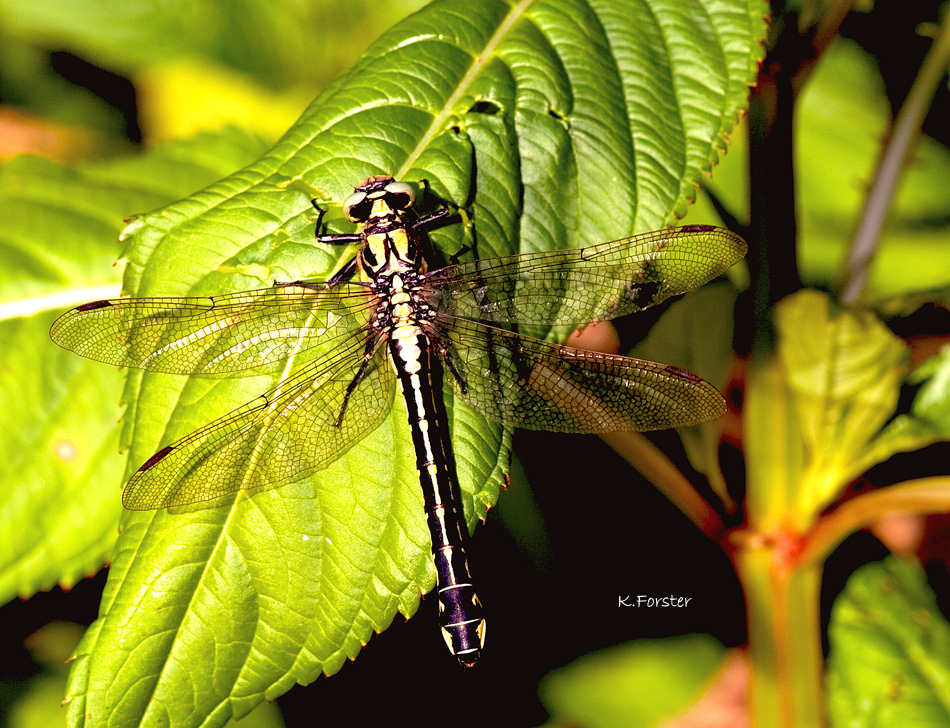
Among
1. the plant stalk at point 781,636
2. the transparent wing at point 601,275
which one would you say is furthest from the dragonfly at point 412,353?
the plant stalk at point 781,636

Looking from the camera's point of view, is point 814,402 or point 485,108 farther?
point 814,402

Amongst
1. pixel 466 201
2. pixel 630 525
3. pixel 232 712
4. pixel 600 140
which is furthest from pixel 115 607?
pixel 630 525

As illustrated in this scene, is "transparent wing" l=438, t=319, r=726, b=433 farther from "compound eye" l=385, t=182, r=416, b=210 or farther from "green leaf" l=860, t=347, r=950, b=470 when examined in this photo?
"green leaf" l=860, t=347, r=950, b=470

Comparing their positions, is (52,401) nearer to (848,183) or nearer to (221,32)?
(221,32)

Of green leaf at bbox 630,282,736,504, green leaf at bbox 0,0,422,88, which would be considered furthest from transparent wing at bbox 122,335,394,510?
green leaf at bbox 0,0,422,88

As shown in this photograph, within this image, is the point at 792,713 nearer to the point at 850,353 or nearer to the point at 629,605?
the point at 629,605
